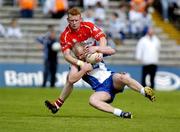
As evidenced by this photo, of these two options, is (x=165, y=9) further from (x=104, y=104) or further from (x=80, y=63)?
(x=104, y=104)

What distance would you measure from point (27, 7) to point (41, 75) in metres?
4.24

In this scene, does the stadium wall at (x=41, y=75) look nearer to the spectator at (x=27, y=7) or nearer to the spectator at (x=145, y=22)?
the spectator at (x=145, y=22)

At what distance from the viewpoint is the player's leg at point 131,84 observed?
48.5ft

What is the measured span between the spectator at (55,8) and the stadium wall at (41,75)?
3.76m

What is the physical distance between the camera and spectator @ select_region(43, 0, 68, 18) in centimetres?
3305

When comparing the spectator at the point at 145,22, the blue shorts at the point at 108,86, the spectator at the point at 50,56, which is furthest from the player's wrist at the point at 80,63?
the spectator at the point at 145,22

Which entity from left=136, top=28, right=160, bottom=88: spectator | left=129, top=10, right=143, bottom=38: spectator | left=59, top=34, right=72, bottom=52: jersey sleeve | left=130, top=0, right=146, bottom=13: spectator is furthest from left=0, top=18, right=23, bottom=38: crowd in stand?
left=59, top=34, right=72, bottom=52: jersey sleeve

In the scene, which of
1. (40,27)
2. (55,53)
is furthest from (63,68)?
(40,27)

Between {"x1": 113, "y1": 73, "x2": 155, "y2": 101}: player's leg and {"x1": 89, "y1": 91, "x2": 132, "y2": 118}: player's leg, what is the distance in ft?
0.93

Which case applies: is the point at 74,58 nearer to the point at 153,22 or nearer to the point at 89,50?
the point at 89,50

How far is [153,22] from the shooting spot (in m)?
34.2

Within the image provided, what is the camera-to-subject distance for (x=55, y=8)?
33344 millimetres

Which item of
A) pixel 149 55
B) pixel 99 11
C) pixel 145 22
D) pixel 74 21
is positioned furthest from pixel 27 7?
pixel 74 21

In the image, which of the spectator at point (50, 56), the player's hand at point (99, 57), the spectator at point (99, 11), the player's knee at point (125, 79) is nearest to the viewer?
the player's knee at point (125, 79)
